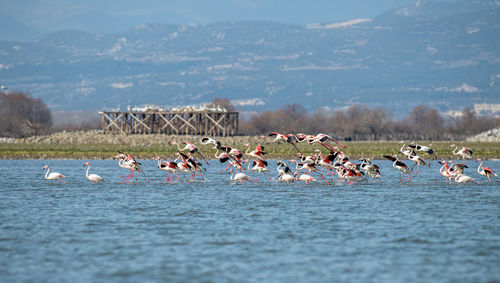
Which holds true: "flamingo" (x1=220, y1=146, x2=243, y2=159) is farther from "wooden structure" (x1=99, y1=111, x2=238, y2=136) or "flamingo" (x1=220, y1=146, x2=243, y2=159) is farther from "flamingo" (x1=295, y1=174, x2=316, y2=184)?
"wooden structure" (x1=99, y1=111, x2=238, y2=136)

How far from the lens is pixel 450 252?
15484mm

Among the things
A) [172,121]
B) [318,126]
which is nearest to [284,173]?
[172,121]

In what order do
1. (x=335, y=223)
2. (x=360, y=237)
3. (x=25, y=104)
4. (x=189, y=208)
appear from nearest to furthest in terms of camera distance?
(x=360, y=237), (x=335, y=223), (x=189, y=208), (x=25, y=104)

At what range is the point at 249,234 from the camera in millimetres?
17484

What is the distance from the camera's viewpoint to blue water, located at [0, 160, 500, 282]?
542 inches

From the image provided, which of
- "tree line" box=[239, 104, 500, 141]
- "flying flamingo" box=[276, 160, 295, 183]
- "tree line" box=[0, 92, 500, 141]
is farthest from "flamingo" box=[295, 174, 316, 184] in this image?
"tree line" box=[239, 104, 500, 141]

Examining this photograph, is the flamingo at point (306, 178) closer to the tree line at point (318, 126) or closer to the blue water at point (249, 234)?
the blue water at point (249, 234)

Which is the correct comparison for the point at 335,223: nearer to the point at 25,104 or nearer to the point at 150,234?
the point at 150,234

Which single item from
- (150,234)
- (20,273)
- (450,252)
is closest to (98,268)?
A: (20,273)

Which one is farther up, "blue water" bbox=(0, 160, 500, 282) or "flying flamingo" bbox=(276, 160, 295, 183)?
"flying flamingo" bbox=(276, 160, 295, 183)

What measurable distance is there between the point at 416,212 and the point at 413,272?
25.9 feet

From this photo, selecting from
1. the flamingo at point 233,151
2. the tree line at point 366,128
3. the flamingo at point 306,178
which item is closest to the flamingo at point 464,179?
the flamingo at point 306,178

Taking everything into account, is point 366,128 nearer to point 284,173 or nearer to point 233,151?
point 233,151

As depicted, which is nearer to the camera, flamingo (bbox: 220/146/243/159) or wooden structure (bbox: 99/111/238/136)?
flamingo (bbox: 220/146/243/159)
